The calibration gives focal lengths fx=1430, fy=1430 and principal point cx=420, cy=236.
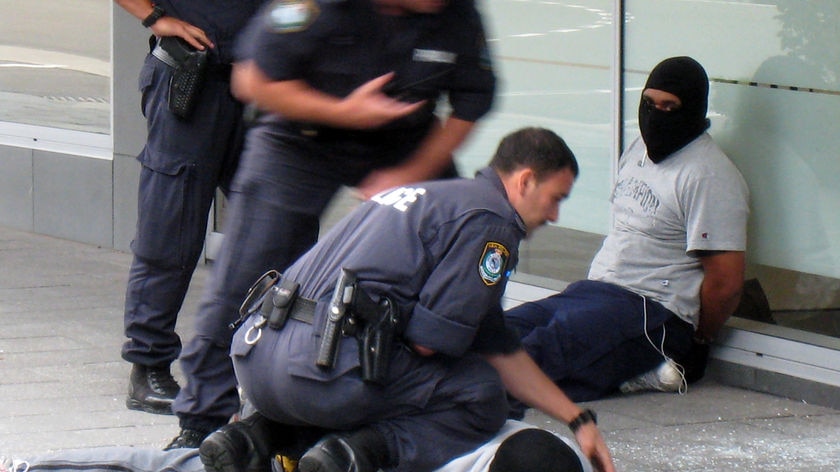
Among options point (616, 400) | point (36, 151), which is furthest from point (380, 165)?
point (36, 151)

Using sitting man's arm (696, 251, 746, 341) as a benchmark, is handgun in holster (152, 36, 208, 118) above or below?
above

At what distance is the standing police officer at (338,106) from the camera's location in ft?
11.1

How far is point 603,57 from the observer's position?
5.96 m

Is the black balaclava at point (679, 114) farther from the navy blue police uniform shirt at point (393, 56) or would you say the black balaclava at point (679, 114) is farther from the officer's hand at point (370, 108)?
the officer's hand at point (370, 108)

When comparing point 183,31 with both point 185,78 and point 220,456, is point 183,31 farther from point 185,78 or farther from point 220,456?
point 220,456

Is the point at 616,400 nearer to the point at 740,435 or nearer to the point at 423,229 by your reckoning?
the point at 740,435

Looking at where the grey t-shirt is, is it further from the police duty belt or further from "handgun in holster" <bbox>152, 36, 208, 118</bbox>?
the police duty belt

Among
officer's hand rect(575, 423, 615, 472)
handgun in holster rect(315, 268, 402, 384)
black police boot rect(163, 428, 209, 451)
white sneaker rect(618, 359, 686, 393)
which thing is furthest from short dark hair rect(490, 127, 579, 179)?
white sneaker rect(618, 359, 686, 393)

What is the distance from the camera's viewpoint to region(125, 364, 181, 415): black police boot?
4.78m

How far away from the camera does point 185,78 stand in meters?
4.50

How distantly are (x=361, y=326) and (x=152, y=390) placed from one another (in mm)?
1740

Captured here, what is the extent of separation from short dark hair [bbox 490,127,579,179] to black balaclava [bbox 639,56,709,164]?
5.95 ft

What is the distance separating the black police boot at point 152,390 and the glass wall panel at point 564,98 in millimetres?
2061

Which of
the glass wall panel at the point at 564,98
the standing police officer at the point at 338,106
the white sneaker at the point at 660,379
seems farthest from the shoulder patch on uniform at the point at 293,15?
the glass wall panel at the point at 564,98
